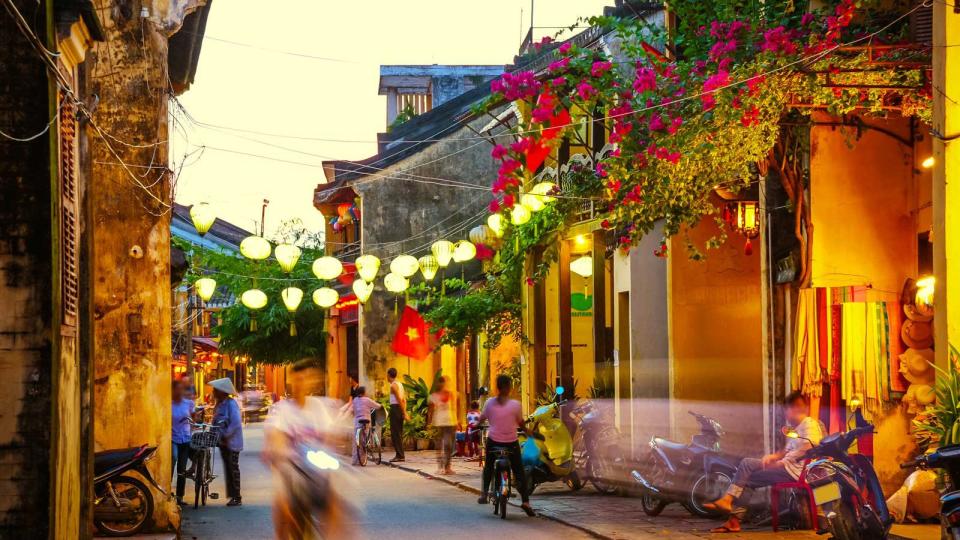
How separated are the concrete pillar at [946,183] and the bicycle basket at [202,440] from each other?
9.57 meters

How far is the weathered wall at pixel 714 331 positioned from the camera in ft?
63.7

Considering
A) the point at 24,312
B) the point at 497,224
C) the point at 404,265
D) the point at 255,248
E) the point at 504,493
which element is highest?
the point at 497,224

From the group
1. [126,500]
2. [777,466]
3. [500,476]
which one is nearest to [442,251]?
[500,476]

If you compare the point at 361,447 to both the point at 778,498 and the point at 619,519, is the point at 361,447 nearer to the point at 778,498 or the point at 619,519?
the point at 619,519

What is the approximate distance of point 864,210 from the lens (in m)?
14.9

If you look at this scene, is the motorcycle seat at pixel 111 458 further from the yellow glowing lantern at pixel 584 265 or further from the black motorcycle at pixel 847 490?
the yellow glowing lantern at pixel 584 265

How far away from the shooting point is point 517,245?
2372 centimetres

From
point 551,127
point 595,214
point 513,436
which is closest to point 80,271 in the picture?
point 513,436

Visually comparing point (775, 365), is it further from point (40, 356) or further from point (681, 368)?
point (40, 356)

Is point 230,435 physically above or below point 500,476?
above

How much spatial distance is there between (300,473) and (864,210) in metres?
8.11

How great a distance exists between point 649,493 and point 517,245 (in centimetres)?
984

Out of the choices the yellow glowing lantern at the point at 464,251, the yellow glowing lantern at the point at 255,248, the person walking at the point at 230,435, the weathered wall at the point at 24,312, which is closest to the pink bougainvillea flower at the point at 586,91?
the person walking at the point at 230,435

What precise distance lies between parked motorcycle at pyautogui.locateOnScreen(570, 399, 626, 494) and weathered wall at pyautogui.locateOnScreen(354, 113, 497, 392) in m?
16.3
